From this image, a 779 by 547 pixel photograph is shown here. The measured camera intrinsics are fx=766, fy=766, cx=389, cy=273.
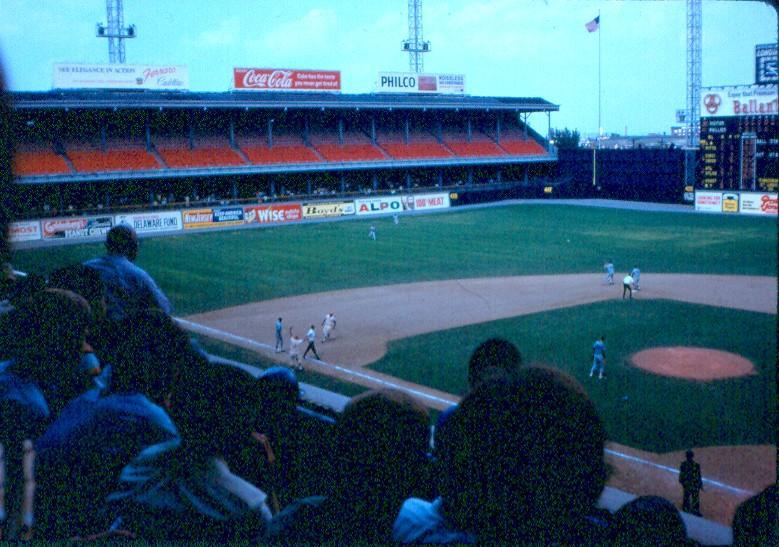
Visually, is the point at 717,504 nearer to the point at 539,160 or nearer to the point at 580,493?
the point at 580,493

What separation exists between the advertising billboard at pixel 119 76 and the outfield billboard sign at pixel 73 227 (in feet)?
32.0

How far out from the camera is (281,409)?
358 cm

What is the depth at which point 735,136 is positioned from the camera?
28516 millimetres

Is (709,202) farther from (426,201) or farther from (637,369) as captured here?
(637,369)

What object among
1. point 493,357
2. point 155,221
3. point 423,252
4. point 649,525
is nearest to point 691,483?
point 493,357

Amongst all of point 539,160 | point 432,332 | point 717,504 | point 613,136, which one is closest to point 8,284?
point 717,504

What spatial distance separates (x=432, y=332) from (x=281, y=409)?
46.0 ft

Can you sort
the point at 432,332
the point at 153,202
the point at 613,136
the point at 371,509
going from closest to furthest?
the point at 371,509
the point at 432,332
the point at 153,202
the point at 613,136

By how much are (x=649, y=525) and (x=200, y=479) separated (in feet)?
4.76

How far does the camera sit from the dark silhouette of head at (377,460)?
2.30m

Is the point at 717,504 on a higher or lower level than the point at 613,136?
lower

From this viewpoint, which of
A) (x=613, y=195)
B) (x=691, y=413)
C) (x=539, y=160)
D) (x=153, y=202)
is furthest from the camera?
(x=539, y=160)

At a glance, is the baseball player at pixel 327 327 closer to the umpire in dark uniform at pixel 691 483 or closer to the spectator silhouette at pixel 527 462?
the umpire in dark uniform at pixel 691 483

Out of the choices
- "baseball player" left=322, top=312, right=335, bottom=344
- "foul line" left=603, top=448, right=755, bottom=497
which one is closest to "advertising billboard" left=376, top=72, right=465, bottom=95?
"baseball player" left=322, top=312, right=335, bottom=344
